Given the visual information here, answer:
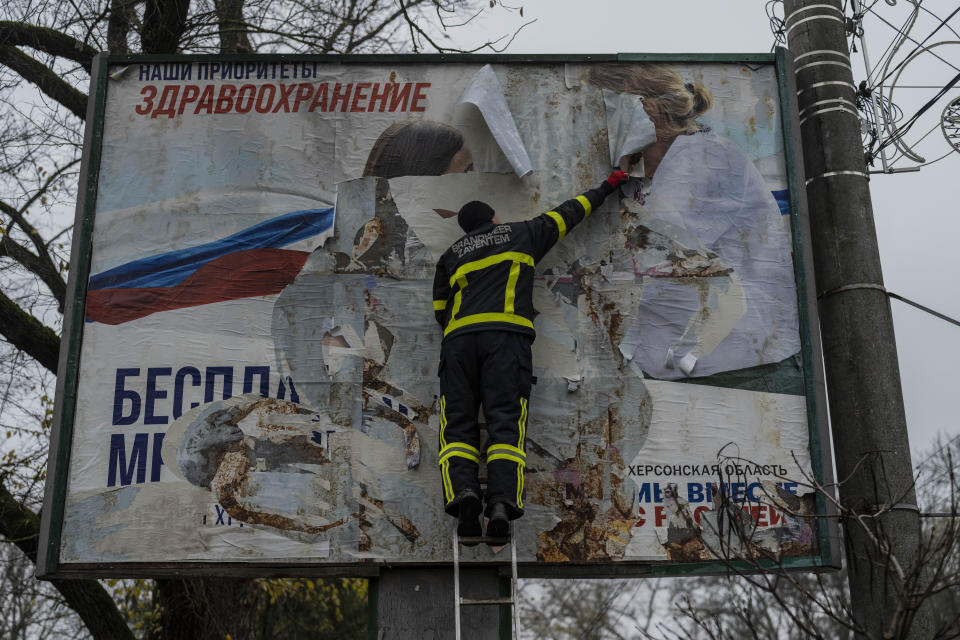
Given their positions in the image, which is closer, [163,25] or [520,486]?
[520,486]

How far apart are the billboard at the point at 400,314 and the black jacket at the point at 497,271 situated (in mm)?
300

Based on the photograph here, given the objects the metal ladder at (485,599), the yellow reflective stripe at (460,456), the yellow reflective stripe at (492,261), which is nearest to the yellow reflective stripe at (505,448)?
the yellow reflective stripe at (460,456)

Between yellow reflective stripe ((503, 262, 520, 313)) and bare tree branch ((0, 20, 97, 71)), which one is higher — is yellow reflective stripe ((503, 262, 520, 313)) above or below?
below

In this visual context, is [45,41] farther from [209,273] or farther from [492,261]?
[492,261]

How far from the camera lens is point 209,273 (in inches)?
299

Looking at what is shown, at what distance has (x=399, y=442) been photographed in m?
7.15

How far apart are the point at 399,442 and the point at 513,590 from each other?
53.4 inches

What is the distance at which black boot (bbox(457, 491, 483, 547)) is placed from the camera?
6320 millimetres

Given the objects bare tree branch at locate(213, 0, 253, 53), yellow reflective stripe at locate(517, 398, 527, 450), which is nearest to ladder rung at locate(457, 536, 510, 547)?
yellow reflective stripe at locate(517, 398, 527, 450)

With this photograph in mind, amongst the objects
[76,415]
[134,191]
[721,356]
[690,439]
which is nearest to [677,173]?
[721,356]

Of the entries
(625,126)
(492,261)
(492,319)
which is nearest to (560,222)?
(492,261)

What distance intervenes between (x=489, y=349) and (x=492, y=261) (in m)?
0.65

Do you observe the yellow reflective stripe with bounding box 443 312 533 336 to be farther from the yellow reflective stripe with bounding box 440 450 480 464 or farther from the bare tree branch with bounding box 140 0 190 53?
the bare tree branch with bounding box 140 0 190 53

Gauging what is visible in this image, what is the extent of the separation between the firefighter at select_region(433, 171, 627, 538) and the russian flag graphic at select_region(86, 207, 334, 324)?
1166mm
